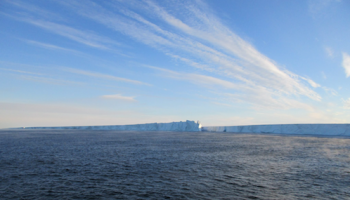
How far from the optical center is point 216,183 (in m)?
11.0

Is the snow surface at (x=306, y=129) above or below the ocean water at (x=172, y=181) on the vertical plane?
above

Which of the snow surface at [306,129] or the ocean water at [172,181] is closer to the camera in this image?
the ocean water at [172,181]

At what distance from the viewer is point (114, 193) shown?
373 inches

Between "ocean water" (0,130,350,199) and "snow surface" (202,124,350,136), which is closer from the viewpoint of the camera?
"ocean water" (0,130,350,199)

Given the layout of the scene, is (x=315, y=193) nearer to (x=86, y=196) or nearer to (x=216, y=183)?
(x=216, y=183)

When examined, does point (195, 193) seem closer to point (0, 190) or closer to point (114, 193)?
point (114, 193)

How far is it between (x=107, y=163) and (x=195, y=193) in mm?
8992

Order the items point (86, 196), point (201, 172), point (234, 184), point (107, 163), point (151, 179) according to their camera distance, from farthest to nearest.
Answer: point (107, 163) < point (201, 172) < point (151, 179) < point (234, 184) < point (86, 196)

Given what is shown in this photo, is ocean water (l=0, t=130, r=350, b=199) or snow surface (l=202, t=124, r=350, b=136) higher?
snow surface (l=202, t=124, r=350, b=136)

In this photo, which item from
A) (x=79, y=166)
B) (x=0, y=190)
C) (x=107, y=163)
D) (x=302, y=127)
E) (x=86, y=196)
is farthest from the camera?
Result: (x=302, y=127)

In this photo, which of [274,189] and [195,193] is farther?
[274,189]

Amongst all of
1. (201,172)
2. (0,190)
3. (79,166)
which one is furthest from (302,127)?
(0,190)

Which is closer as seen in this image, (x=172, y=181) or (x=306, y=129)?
(x=172, y=181)

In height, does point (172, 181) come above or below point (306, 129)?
below
